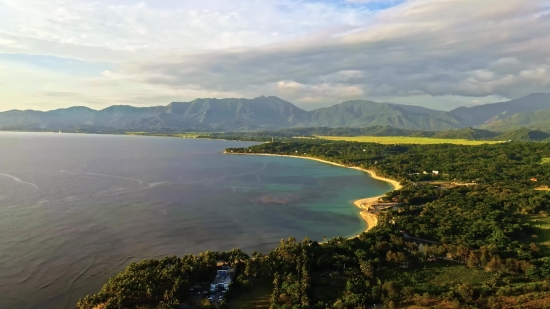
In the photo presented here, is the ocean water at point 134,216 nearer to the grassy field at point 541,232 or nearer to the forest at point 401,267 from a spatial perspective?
the forest at point 401,267

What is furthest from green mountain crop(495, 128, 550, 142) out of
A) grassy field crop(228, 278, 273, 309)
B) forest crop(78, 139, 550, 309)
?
grassy field crop(228, 278, 273, 309)

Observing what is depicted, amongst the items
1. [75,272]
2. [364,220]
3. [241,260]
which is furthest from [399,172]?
→ [75,272]

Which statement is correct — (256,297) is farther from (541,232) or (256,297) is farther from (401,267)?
(541,232)

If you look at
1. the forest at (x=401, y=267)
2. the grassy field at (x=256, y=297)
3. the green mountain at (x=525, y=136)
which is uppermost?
the green mountain at (x=525, y=136)

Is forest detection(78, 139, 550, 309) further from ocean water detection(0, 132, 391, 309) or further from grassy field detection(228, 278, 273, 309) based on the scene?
ocean water detection(0, 132, 391, 309)

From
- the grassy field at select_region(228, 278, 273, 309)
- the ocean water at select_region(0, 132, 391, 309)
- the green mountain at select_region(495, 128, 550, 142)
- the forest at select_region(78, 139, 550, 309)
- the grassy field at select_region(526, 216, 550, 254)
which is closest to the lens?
the forest at select_region(78, 139, 550, 309)

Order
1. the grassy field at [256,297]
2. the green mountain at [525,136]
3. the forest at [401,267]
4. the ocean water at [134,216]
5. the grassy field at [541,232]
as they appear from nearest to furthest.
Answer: the forest at [401,267] → the grassy field at [256,297] → the ocean water at [134,216] → the grassy field at [541,232] → the green mountain at [525,136]

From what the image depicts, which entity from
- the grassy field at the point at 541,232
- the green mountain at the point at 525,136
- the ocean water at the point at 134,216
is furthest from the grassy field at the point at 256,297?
the green mountain at the point at 525,136
